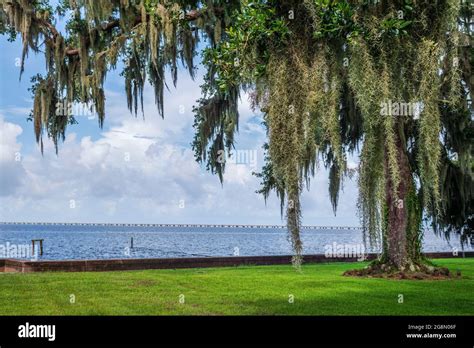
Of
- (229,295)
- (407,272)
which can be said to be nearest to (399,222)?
Answer: (407,272)

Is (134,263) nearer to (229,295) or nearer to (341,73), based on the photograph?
(229,295)

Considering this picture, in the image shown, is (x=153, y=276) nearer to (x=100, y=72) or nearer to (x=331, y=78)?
(x=100, y=72)

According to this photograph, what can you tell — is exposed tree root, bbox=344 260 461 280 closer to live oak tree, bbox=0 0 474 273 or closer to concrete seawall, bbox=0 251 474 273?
live oak tree, bbox=0 0 474 273

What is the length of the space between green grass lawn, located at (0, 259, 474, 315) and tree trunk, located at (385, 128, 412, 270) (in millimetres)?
887

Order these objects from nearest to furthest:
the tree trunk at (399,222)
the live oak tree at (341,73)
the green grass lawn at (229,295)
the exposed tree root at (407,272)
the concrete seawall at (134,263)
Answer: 1. the live oak tree at (341,73)
2. the green grass lawn at (229,295)
3. the exposed tree root at (407,272)
4. the tree trunk at (399,222)
5. the concrete seawall at (134,263)

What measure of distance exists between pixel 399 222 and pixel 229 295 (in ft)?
16.2

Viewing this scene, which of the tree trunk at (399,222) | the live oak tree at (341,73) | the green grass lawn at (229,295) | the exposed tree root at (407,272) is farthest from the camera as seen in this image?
the tree trunk at (399,222)

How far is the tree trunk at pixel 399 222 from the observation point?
12914 mm

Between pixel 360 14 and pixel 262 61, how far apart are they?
1612 millimetres

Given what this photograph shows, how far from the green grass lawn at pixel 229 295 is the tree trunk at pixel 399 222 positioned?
2.91 feet

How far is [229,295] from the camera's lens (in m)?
10.1

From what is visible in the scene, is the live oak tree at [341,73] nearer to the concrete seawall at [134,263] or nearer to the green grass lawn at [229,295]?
the green grass lawn at [229,295]

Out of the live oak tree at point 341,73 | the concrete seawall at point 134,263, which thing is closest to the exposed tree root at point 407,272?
the live oak tree at point 341,73

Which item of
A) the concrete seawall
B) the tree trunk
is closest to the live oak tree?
the tree trunk
